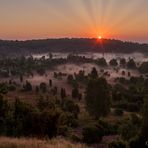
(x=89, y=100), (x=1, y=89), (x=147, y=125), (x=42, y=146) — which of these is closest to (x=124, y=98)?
(x=89, y=100)

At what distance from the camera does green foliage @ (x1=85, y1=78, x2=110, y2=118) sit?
386ft

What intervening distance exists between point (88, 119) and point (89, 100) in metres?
8.51

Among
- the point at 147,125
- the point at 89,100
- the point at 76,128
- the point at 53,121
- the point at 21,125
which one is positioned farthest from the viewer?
the point at 89,100

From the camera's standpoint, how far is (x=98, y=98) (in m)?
117

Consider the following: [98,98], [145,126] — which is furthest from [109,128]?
[145,126]

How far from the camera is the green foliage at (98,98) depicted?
11762 cm

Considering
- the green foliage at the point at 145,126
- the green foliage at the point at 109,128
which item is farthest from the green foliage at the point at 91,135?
the green foliage at the point at 145,126

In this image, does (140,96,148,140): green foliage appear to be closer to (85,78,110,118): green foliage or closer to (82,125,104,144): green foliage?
(82,125,104,144): green foliage

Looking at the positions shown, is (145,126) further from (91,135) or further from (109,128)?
(109,128)

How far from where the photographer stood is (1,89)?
1978 inches

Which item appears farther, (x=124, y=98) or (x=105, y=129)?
(x=124, y=98)

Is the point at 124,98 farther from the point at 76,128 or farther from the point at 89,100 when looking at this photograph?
the point at 76,128

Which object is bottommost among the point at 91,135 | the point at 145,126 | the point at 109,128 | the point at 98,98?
the point at 109,128

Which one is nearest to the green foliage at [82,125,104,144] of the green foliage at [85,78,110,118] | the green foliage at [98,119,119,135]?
the green foliage at [98,119,119,135]
